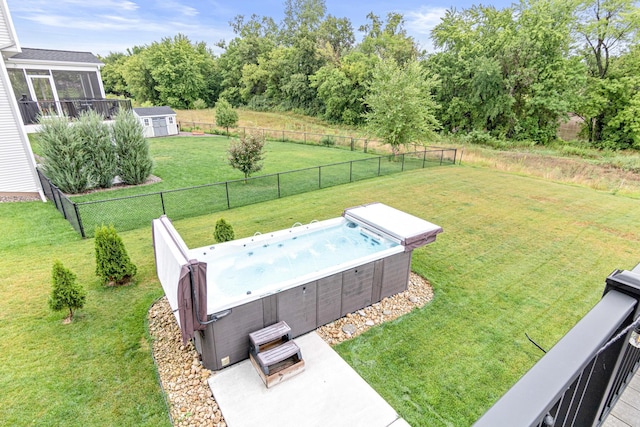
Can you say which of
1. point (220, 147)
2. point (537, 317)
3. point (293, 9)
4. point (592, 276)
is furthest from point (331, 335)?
point (293, 9)

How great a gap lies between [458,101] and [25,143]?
3242cm

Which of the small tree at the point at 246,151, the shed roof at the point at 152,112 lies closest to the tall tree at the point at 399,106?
the small tree at the point at 246,151

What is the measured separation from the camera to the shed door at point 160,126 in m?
27.5

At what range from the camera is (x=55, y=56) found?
674 inches

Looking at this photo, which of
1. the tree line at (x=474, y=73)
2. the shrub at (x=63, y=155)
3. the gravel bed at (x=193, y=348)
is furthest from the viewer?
the tree line at (x=474, y=73)

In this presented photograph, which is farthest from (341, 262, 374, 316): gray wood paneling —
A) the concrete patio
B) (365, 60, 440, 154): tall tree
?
(365, 60, 440, 154): tall tree

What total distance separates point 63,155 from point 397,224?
37.6ft

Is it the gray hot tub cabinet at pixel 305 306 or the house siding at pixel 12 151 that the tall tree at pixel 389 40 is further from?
the gray hot tub cabinet at pixel 305 306

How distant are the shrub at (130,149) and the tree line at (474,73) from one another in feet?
40.0

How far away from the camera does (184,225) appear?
30.4 feet

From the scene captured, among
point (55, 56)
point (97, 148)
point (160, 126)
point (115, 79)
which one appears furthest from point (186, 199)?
point (115, 79)

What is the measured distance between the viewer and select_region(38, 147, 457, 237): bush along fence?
9078mm

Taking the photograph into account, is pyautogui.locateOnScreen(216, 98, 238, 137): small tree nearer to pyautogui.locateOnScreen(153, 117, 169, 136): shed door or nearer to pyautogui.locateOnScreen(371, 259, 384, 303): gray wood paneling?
pyautogui.locateOnScreen(153, 117, 169, 136): shed door

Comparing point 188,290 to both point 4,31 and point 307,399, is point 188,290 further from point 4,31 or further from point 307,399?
point 4,31
